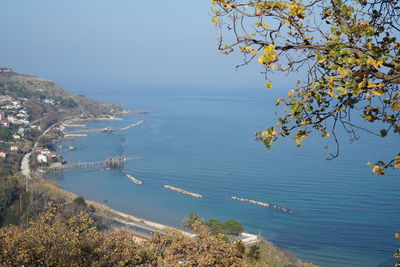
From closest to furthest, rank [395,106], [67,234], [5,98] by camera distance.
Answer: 1. [395,106]
2. [67,234]
3. [5,98]

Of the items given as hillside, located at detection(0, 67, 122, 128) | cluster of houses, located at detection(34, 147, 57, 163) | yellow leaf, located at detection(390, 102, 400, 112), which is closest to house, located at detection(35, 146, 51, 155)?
cluster of houses, located at detection(34, 147, 57, 163)

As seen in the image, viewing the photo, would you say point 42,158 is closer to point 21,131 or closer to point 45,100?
point 21,131

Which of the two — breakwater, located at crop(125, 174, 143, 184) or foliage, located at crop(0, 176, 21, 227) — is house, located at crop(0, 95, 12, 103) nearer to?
breakwater, located at crop(125, 174, 143, 184)

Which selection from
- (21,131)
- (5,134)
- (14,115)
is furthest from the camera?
(14,115)

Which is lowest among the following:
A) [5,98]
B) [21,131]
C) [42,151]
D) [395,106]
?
[42,151]

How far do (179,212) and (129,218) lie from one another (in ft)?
9.87

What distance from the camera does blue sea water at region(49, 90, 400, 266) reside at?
65.7 feet

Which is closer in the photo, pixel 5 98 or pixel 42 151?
pixel 42 151

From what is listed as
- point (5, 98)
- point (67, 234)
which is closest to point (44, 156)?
point (5, 98)

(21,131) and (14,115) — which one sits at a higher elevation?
(14,115)

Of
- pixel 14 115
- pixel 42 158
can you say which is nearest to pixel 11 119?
pixel 14 115

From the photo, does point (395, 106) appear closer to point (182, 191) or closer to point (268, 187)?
point (182, 191)

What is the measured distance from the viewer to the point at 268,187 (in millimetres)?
27984

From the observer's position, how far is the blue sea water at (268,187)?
2003cm
